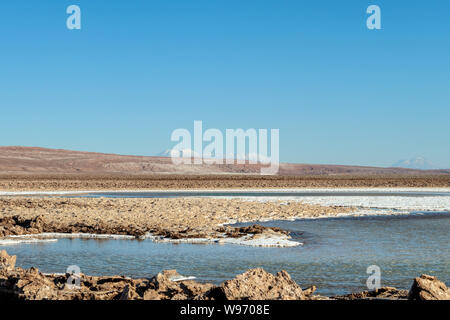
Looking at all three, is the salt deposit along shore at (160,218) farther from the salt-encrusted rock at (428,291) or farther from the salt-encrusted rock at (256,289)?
the salt-encrusted rock at (428,291)

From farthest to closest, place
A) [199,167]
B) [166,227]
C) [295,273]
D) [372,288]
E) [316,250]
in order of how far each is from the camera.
Result: [199,167], [166,227], [316,250], [295,273], [372,288]

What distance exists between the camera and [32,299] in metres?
6.59

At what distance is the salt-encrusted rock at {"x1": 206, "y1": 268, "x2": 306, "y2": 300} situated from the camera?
670 cm

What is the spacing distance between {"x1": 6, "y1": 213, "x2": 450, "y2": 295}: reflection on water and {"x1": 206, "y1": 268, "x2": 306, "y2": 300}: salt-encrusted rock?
1789 millimetres

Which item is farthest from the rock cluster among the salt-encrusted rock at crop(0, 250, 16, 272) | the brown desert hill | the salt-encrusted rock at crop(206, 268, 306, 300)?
the brown desert hill

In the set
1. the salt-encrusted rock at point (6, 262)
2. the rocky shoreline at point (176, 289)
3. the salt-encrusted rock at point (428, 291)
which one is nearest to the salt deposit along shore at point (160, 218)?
the salt-encrusted rock at point (6, 262)

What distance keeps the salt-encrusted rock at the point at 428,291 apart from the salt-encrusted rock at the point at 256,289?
149cm

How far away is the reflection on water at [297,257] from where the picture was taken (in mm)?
9828

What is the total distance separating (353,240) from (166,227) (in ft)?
19.2

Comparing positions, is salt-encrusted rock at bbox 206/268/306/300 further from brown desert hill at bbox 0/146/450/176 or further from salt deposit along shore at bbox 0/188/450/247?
brown desert hill at bbox 0/146/450/176

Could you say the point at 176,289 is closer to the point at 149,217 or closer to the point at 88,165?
the point at 149,217
